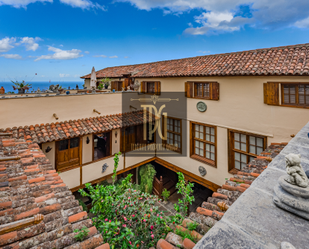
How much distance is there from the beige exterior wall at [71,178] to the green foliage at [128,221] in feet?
16.0

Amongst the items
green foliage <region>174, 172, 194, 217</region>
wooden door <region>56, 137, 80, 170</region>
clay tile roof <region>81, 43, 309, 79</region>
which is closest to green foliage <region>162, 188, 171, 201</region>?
wooden door <region>56, 137, 80, 170</region>

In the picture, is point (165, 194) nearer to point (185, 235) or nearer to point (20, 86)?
point (185, 235)

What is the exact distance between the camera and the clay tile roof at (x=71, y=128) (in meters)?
7.05

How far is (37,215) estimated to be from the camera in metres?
2.10

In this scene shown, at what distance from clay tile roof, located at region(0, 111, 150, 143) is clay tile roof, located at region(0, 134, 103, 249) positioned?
3.12 m

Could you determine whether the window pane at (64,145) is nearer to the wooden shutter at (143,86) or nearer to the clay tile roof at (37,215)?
the clay tile roof at (37,215)

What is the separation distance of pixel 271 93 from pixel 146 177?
29.2ft

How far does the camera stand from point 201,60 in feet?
34.8

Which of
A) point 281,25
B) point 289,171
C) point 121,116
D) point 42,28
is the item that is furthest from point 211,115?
point 42,28

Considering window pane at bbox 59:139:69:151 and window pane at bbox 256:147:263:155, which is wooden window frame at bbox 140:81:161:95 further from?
window pane at bbox 256:147:263:155

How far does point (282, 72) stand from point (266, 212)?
6.44 meters

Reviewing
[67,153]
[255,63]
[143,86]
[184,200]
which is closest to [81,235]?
[184,200]

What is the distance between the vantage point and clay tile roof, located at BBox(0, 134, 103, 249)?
205 cm

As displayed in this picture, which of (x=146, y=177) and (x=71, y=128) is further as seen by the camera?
(x=146, y=177)
